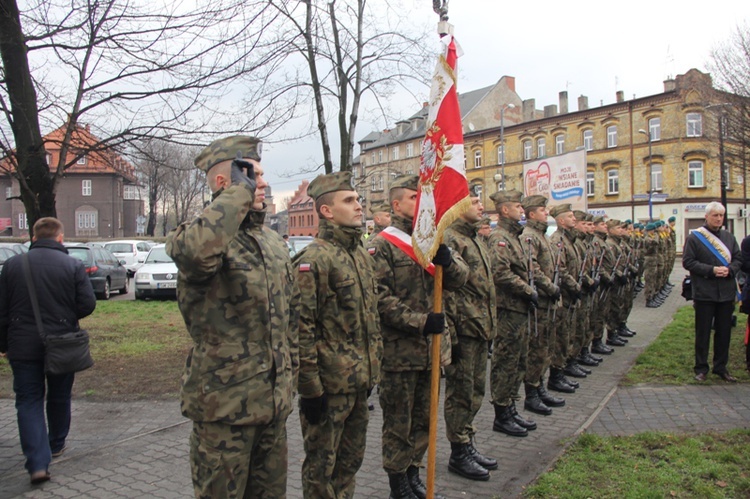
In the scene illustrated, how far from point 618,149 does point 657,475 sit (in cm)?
4859

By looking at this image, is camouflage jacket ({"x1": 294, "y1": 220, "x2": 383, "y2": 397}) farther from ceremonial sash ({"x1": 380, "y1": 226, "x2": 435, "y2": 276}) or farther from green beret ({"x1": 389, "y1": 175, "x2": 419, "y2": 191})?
green beret ({"x1": 389, "y1": 175, "x2": 419, "y2": 191})

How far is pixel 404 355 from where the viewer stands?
14.7 ft

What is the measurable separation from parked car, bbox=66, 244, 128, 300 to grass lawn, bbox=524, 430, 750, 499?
1621 cm

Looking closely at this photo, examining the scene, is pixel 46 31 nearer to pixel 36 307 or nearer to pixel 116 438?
pixel 36 307

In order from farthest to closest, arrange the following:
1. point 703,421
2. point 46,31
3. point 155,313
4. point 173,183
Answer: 1. point 173,183
2. point 155,313
3. point 46,31
4. point 703,421

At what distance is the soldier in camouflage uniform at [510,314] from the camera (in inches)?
240

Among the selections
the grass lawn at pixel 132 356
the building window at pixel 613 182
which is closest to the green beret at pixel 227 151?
the grass lawn at pixel 132 356

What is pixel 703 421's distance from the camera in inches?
246

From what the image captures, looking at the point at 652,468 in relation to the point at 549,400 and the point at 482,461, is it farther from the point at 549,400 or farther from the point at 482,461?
the point at 549,400

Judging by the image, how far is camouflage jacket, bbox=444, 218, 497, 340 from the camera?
17.0ft

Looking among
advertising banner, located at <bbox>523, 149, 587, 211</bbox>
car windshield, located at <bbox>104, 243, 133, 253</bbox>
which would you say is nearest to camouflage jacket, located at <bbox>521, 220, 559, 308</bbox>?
advertising banner, located at <bbox>523, 149, 587, 211</bbox>

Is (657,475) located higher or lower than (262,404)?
lower

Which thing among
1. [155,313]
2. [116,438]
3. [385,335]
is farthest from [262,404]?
[155,313]

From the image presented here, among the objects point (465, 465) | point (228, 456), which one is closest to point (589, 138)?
point (465, 465)
